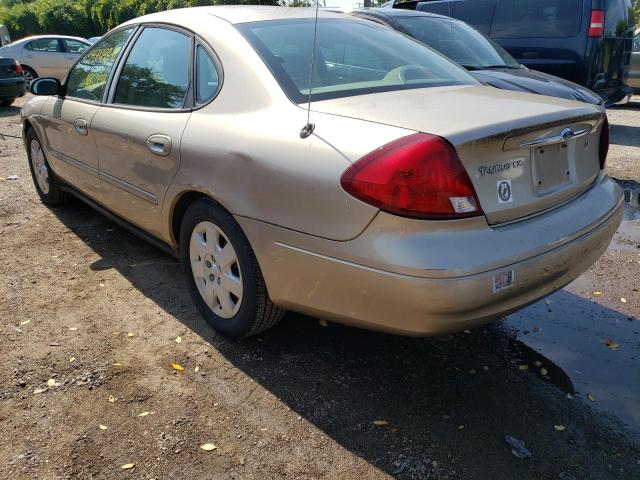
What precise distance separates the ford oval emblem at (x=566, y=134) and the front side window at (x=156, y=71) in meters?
1.89

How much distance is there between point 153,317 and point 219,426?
112 centimetres

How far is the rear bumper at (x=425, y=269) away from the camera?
2100mm

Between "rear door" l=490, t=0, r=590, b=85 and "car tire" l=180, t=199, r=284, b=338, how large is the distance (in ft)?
24.5

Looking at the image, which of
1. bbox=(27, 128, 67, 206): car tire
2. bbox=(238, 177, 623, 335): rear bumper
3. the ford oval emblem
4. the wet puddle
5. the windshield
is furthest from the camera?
the windshield

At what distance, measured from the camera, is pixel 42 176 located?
525 centimetres

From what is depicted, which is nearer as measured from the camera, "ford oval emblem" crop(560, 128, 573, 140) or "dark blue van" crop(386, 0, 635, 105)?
"ford oval emblem" crop(560, 128, 573, 140)

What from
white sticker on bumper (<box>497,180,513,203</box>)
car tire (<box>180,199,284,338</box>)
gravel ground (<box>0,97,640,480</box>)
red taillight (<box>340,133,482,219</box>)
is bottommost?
gravel ground (<box>0,97,640,480</box>)

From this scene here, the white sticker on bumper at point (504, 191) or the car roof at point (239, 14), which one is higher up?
the car roof at point (239, 14)

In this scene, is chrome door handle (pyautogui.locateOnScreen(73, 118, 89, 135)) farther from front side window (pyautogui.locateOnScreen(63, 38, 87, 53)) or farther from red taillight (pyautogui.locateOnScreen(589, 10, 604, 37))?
front side window (pyautogui.locateOnScreen(63, 38, 87, 53))

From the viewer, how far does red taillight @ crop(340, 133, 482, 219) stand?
2.10 meters

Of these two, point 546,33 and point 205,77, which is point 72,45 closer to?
point 546,33

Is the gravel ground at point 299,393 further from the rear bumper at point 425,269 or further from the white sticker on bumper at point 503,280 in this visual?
the white sticker on bumper at point 503,280

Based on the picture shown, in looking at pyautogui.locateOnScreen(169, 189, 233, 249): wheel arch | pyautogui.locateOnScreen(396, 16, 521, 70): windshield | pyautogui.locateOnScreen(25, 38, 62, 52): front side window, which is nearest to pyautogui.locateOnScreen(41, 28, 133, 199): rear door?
pyautogui.locateOnScreen(169, 189, 233, 249): wheel arch

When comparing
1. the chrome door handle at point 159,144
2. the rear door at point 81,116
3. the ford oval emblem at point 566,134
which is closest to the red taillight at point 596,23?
the ford oval emblem at point 566,134
